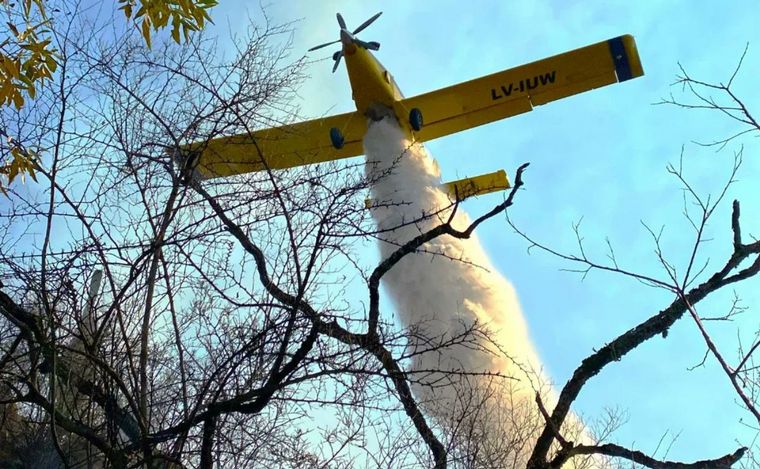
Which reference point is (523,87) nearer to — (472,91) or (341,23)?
(472,91)

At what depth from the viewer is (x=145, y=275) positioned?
4016 millimetres

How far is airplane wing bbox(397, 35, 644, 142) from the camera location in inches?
575

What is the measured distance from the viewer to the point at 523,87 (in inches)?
Result: 614

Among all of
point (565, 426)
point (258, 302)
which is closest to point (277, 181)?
point (258, 302)

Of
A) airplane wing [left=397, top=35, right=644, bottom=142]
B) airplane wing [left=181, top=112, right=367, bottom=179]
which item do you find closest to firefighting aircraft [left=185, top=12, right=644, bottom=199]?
airplane wing [left=397, top=35, right=644, bottom=142]

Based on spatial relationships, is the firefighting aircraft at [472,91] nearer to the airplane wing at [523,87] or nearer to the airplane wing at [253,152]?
the airplane wing at [523,87]

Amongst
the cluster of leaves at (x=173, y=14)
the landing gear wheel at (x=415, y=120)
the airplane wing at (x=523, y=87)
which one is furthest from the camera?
the landing gear wheel at (x=415, y=120)

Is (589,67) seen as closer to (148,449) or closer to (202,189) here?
(202,189)

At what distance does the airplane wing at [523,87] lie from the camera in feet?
48.0

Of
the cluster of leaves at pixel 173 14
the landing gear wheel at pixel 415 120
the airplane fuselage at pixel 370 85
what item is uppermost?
the airplane fuselage at pixel 370 85

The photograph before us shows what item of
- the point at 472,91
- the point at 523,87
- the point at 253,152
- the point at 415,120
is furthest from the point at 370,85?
the point at 253,152

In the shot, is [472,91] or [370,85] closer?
[370,85]

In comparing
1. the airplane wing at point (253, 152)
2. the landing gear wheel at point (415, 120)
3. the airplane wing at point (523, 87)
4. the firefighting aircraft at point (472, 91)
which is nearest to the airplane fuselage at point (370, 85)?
the firefighting aircraft at point (472, 91)

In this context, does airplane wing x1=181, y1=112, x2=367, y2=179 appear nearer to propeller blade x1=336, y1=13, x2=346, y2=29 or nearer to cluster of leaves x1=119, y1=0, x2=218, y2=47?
cluster of leaves x1=119, y1=0, x2=218, y2=47
